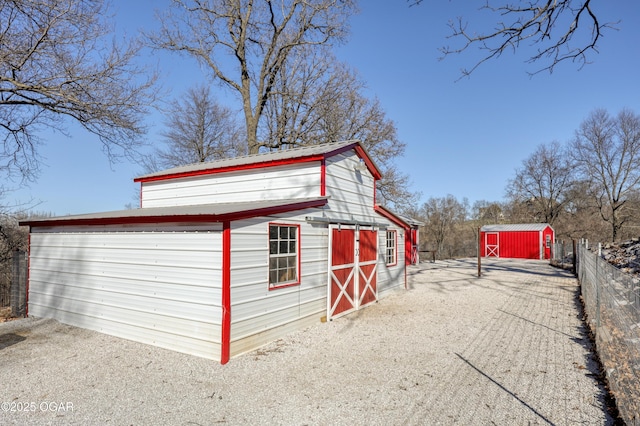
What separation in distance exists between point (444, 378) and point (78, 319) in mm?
7765

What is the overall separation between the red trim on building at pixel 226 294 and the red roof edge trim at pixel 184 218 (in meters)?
0.25

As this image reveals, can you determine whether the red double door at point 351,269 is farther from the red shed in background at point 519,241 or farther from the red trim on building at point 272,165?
the red shed in background at point 519,241

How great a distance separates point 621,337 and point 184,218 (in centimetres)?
673

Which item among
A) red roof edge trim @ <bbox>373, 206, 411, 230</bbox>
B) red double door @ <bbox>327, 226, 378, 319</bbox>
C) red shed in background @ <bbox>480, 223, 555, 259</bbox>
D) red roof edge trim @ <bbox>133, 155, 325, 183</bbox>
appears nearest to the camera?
red double door @ <bbox>327, 226, 378, 319</bbox>

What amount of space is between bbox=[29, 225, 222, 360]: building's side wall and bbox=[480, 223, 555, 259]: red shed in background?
1150 inches

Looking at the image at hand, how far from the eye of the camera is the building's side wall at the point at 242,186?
8977 millimetres

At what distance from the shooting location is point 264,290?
6.63 metres

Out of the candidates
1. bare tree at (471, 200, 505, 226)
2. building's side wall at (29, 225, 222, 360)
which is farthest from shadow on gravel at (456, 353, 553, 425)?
bare tree at (471, 200, 505, 226)

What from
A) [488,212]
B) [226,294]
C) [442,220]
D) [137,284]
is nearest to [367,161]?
[226,294]

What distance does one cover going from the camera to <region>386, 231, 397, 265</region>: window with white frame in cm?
1222

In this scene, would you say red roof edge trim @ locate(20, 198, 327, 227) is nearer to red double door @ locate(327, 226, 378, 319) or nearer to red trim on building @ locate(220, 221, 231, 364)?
red trim on building @ locate(220, 221, 231, 364)

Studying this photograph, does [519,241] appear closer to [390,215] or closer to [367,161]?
[390,215]

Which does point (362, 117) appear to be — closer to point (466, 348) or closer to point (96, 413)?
point (466, 348)

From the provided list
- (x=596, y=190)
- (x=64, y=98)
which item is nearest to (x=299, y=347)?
(x=64, y=98)
